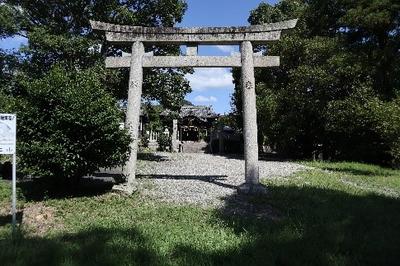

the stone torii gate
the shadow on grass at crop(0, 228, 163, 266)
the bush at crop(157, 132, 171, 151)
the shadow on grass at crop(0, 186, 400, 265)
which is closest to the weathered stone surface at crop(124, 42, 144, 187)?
the stone torii gate

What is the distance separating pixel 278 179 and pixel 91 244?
1020 cm

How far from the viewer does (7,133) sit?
27.6 ft

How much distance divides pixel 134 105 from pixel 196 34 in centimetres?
279

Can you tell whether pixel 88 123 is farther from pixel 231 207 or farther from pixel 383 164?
pixel 383 164

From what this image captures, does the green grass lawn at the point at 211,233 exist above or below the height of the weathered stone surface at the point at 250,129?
below

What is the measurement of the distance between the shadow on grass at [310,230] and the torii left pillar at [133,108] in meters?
3.10

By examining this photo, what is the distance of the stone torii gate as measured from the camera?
12.9m

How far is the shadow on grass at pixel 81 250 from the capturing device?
249 inches

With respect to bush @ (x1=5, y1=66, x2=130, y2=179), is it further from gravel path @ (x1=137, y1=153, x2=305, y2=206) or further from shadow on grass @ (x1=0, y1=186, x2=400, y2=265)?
shadow on grass @ (x1=0, y1=186, x2=400, y2=265)

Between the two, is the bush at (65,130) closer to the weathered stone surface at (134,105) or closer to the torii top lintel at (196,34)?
the weathered stone surface at (134,105)

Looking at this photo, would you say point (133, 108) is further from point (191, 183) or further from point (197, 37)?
point (191, 183)

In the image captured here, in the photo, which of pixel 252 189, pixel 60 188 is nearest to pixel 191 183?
pixel 252 189

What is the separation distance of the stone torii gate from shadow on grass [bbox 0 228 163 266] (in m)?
5.16

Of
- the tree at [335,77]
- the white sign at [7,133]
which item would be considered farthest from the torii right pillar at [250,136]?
the tree at [335,77]
